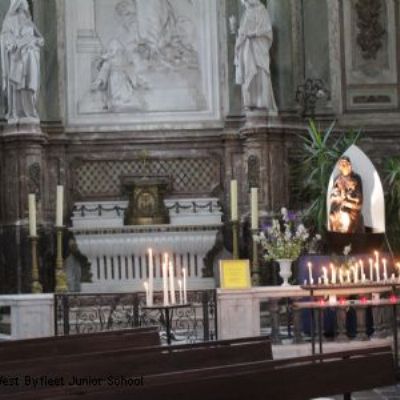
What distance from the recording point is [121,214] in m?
15.9

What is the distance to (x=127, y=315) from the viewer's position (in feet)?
40.7

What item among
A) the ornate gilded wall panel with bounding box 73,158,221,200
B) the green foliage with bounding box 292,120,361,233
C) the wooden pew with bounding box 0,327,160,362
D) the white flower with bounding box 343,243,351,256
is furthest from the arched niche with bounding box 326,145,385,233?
the wooden pew with bounding box 0,327,160,362

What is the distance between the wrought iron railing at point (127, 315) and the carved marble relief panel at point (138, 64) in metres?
3.25

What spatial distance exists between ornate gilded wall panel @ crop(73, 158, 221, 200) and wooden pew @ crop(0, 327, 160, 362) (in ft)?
27.3

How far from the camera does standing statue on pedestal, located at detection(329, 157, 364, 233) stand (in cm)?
1258

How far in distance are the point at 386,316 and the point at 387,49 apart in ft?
17.0

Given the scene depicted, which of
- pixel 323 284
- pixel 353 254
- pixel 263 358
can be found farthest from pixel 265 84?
pixel 263 358

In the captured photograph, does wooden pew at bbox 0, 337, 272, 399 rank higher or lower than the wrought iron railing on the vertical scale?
higher

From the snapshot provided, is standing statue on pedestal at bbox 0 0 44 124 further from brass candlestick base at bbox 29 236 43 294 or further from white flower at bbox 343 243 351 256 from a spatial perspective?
white flower at bbox 343 243 351 256

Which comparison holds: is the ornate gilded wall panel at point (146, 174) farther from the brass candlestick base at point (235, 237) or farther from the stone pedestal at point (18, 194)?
the brass candlestick base at point (235, 237)

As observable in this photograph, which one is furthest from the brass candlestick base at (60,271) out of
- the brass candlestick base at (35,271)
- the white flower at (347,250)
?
the white flower at (347,250)

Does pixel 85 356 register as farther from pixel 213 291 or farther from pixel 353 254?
pixel 353 254

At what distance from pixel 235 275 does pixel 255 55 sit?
4738 millimetres

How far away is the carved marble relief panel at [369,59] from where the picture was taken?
16141mm
